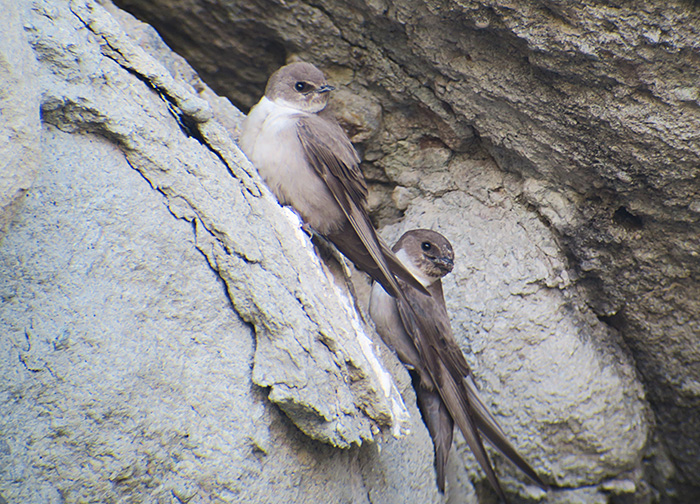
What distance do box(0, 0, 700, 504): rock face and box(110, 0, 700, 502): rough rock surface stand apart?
0.04 ft

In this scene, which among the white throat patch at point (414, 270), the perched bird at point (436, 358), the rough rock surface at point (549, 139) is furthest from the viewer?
the white throat patch at point (414, 270)

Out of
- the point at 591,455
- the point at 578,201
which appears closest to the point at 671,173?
the point at 578,201

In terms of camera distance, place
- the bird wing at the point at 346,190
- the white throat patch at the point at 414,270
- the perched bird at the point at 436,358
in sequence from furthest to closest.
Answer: the white throat patch at the point at 414,270 → the perched bird at the point at 436,358 → the bird wing at the point at 346,190

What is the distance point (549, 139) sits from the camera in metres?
2.41

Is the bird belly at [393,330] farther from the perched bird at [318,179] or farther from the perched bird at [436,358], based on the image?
the perched bird at [318,179]

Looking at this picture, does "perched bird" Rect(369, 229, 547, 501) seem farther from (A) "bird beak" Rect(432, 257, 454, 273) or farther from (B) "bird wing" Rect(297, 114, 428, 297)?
(B) "bird wing" Rect(297, 114, 428, 297)

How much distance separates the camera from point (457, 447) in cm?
265

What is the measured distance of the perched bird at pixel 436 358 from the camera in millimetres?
2338

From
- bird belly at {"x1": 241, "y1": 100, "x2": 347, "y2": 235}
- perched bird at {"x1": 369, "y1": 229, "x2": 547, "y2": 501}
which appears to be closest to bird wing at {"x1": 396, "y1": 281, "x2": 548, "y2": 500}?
perched bird at {"x1": 369, "y1": 229, "x2": 547, "y2": 501}

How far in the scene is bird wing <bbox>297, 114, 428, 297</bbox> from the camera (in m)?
2.22

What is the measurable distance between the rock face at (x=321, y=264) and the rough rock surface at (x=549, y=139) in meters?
0.01

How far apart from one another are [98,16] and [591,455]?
265cm

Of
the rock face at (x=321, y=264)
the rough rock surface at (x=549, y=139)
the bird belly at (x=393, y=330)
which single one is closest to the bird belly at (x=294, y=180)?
the rock face at (x=321, y=264)

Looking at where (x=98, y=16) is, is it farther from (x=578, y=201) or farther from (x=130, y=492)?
(x=578, y=201)
